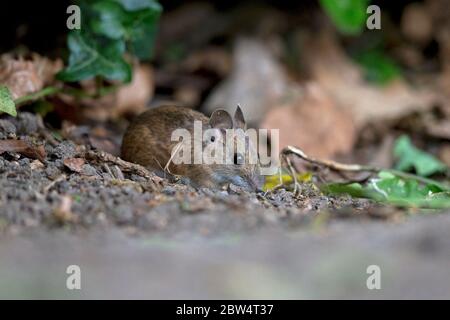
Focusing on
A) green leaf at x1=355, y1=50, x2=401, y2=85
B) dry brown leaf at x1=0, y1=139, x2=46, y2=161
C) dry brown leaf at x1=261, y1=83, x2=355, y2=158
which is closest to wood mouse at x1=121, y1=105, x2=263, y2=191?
dry brown leaf at x1=0, y1=139, x2=46, y2=161

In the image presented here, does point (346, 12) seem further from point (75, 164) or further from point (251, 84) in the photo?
point (75, 164)

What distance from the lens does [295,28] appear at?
10.8 m

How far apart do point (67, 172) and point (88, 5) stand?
251cm

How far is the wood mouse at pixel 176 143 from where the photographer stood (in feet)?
21.6

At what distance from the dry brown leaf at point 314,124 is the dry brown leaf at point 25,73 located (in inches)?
101

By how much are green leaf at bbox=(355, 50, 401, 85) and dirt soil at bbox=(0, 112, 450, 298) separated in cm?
606

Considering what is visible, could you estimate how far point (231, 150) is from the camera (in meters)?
6.72

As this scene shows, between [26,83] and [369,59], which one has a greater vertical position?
[369,59]

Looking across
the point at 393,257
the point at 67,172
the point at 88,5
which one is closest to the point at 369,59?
the point at 88,5

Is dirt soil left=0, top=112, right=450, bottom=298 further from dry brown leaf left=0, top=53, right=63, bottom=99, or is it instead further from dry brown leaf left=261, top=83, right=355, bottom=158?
dry brown leaf left=261, top=83, right=355, bottom=158

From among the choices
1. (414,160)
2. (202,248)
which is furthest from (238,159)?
(202,248)

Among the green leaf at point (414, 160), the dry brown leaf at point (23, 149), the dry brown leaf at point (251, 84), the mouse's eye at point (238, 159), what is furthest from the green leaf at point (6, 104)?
the green leaf at point (414, 160)

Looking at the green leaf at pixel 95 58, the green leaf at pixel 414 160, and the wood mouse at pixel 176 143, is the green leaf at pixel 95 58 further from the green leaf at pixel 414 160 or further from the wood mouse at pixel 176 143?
the green leaf at pixel 414 160
